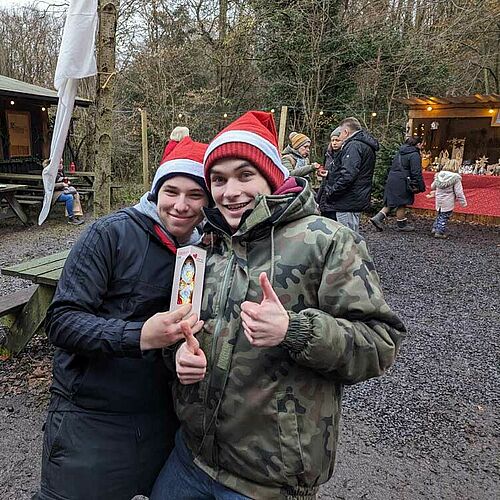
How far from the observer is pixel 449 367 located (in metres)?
3.94

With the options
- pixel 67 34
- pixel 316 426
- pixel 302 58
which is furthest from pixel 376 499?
pixel 302 58

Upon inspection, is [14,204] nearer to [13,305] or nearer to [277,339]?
Result: [13,305]

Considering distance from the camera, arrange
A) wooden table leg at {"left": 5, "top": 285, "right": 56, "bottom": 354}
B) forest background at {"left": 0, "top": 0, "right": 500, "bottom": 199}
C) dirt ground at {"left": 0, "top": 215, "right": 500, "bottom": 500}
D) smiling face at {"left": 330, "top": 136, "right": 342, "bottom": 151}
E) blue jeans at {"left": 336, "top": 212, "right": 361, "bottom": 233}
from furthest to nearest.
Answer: forest background at {"left": 0, "top": 0, "right": 500, "bottom": 199} < smiling face at {"left": 330, "top": 136, "right": 342, "bottom": 151} < blue jeans at {"left": 336, "top": 212, "right": 361, "bottom": 233} < wooden table leg at {"left": 5, "top": 285, "right": 56, "bottom": 354} < dirt ground at {"left": 0, "top": 215, "right": 500, "bottom": 500}

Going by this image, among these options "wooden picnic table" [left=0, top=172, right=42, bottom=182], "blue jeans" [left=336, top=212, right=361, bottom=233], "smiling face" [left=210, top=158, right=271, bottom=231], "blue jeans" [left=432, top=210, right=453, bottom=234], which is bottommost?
"blue jeans" [left=432, top=210, right=453, bottom=234]

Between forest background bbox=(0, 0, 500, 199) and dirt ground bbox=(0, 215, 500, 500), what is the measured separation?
6.65m

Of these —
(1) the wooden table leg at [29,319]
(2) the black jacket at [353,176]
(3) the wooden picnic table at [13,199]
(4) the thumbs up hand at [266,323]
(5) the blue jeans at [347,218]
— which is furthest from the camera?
(3) the wooden picnic table at [13,199]

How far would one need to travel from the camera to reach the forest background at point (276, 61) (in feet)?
41.7

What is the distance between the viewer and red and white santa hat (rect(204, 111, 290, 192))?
1354 millimetres

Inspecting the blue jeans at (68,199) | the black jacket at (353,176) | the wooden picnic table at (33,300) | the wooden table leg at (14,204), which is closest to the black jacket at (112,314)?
the wooden picnic table at (33,300)

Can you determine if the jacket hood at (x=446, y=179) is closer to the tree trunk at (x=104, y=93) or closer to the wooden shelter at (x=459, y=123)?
the wooden shelter at (x=459, y=123)

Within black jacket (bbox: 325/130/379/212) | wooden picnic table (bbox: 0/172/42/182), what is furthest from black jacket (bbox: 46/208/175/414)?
wooden picnic table (bbox: 0/172/42/182)

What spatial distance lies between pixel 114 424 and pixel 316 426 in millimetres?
650

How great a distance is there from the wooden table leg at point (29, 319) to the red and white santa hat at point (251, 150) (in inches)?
101

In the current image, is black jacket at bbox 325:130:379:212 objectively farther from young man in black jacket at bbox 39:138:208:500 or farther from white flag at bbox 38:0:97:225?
young man in black jacket at bbox 39:138:208:500
